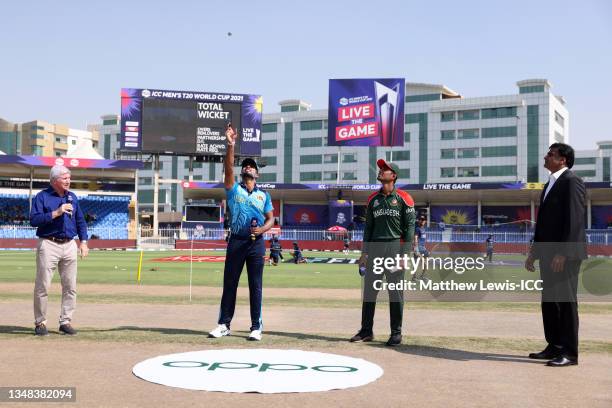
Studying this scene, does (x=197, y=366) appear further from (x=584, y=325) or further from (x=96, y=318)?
(x=584, y=325)

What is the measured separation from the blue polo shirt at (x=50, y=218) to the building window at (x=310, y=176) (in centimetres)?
9291

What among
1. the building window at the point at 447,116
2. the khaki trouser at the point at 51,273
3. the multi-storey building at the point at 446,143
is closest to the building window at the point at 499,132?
the multi-storey building at the point at 446,143

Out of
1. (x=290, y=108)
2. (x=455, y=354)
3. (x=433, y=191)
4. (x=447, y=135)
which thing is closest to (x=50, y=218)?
(x=455, y=354)

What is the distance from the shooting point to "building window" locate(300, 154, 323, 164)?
10025cm

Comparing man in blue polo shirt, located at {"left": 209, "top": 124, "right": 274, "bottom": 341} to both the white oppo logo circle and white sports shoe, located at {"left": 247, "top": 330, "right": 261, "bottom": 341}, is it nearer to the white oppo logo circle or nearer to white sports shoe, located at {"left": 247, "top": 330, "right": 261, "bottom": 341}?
white sports shoe, located at {"left": 247, "top": 330, "right": 261, "bottom": 341}

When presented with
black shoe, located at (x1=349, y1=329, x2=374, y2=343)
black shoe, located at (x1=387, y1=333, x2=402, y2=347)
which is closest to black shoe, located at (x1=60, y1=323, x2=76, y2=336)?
black shoe, located at (x1=349, y1=329, x2=374, y2=343)

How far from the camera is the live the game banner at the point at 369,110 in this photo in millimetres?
44125

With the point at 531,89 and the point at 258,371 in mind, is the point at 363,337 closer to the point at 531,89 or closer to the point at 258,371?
the point at 258,371

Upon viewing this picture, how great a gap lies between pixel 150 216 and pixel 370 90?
58.5m

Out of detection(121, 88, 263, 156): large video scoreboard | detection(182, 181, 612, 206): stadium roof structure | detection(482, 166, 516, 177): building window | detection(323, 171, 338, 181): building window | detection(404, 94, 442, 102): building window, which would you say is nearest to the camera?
detection(121, 88, 263, 156): large video scoreboard

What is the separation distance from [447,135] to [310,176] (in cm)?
2408

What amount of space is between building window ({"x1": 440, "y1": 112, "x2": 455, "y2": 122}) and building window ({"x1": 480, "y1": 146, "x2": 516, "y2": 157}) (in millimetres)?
6638

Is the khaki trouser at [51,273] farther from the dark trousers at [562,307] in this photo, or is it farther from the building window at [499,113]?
the building window at [499,113]

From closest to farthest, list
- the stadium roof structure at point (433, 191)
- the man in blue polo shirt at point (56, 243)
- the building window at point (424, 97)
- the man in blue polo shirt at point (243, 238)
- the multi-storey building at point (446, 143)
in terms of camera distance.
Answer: the man in blue polo shirt at point (56, 243) → the man in blue polo shirt at point (243, 238) → the stadium roof structure at point (433, 191) → the multi-storey building at point (446, 143) → the building window at point (424, 97)
